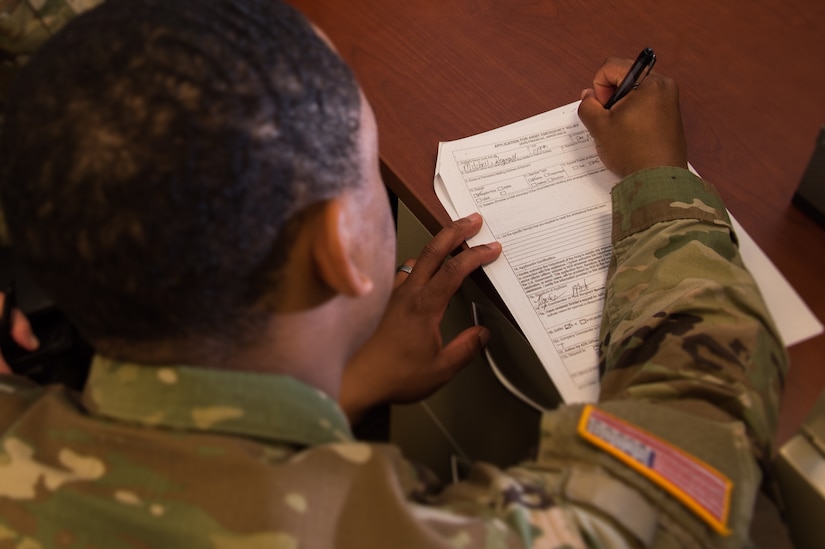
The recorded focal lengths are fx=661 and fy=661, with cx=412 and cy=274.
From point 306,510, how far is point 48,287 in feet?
0.77

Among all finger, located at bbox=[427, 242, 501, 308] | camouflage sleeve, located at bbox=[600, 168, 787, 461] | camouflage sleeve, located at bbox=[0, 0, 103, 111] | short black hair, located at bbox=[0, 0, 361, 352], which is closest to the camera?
short black hair, located at bbox=[0, 0, 361, 352]

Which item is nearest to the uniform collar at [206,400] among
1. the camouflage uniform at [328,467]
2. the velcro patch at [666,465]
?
the camouflage uniform at [328,467]

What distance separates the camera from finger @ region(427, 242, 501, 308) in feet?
2.26

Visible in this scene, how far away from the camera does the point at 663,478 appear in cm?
49

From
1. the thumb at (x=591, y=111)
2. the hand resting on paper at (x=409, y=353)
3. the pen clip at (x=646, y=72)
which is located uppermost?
the pen clip at (x=646, y=72)

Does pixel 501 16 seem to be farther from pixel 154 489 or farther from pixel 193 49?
pixel 154 489

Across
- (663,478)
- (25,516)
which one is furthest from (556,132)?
(25,516)

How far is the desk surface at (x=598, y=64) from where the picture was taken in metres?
0.74

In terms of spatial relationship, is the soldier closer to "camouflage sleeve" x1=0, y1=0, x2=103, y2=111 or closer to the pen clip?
the pen clip

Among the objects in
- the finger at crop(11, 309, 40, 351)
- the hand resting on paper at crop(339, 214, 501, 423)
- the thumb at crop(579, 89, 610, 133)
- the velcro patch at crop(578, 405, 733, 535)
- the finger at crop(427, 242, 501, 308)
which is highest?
the thumb at crop(579, 89, 610, 133)

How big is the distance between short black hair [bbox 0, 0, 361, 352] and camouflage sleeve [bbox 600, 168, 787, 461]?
320 mm

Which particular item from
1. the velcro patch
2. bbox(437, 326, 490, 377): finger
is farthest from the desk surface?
the velcro patch

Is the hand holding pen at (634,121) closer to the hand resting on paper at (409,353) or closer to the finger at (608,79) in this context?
the finger at (608,79)

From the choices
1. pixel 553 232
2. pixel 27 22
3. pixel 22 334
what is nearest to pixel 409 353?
pixel 553 232
